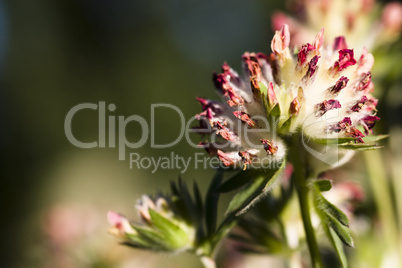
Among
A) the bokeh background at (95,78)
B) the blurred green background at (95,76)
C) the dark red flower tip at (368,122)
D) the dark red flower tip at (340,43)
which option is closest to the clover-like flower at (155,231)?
the dark red flower tip at (368,122)

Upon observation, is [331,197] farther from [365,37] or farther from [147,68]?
[147,68]

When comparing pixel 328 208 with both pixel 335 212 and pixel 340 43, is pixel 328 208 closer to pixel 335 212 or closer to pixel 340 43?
pixel 335 212

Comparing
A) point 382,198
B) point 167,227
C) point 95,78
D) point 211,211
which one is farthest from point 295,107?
point 95,78

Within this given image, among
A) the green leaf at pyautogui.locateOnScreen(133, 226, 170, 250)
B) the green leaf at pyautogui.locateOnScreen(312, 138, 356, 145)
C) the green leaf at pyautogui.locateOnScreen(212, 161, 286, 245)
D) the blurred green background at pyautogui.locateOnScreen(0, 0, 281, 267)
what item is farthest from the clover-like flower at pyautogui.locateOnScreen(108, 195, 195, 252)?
the blurred green background at pyautogui.locateOnScreen(0, 0, 281, 267)

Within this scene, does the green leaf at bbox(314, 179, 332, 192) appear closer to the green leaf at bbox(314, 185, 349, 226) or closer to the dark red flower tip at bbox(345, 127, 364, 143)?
the green leaf at bbox(314, 185, 349, 226)

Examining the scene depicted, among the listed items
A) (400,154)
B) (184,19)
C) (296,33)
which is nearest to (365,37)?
(296,33)

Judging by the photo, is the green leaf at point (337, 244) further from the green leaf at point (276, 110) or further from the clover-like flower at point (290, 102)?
the green leaf at point (276, 110)
